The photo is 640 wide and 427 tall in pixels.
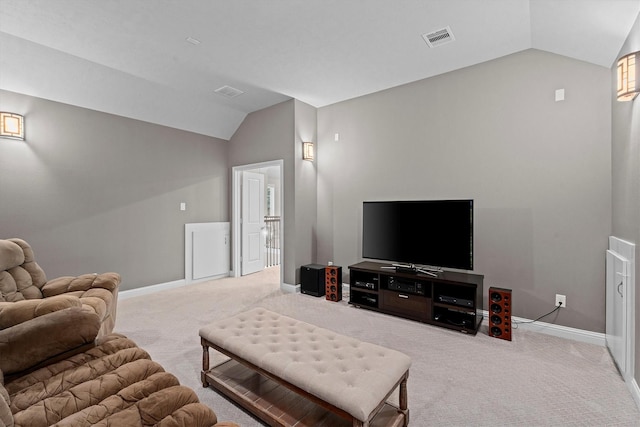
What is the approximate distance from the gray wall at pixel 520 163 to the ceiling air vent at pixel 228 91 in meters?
1.97

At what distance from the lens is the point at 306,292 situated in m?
4.41

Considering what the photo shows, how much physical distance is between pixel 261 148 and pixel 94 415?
423 centimetres

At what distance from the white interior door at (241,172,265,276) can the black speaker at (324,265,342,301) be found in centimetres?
211

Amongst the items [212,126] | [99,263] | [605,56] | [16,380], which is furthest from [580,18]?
[99,263]

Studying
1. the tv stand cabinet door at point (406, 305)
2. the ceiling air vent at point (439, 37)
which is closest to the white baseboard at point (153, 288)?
the tv stand cabinet door at point (406, 305)

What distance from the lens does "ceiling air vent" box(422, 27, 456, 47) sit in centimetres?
278

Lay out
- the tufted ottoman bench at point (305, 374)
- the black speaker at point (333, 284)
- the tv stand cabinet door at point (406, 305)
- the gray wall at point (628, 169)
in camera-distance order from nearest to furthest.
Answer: the tufted ottoman bench at point (305, 374), the gray wall at point (628, 169), the tv stand cabinet door at point (406, 305), the black speaker at point (333, 284)

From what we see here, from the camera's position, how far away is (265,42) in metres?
2.96

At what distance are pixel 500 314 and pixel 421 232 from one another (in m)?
1.11

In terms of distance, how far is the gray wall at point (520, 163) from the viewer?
2.79m

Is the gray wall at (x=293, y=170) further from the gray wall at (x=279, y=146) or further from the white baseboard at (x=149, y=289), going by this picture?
the white baseboard at (x=149, y=289)

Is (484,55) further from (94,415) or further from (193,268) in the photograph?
(193,268)

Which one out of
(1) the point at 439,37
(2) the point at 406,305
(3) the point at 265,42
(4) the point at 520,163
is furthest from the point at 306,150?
(4) the point at 520,163

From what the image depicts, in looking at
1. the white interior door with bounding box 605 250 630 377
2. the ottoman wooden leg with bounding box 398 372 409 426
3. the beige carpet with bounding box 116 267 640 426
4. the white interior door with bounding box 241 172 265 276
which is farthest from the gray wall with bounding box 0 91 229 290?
the white interior door with bounding box 605 250 630 377
